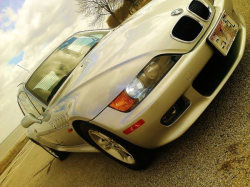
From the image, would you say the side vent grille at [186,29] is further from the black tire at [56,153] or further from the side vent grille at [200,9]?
the black tire at [56,153]

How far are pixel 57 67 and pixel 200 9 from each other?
6.84 ft

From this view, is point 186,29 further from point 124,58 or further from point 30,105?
point 30,105

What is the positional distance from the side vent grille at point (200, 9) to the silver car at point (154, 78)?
0.03ft

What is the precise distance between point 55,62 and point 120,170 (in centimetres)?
186

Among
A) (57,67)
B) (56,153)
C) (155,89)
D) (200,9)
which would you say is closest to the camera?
(155,89)

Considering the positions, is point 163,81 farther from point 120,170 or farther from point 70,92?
point 120,170

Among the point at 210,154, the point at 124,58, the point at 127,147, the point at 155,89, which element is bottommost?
the point at 210,154

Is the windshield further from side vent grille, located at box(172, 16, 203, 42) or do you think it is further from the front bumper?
side vent grille, located at box(172, 16, 203, 42)

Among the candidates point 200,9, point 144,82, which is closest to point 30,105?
point 144,82

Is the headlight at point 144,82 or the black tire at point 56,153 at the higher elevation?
the headlight at point 144,82

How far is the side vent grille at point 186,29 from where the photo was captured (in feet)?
5.88

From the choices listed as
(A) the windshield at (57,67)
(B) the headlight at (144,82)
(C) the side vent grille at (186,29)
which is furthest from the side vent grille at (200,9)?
(A) the windshield at (57,67)

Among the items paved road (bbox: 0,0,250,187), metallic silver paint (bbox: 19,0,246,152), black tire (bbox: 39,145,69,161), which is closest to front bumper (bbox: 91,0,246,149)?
metallic silver paint (bbox: 19,0,246,152)

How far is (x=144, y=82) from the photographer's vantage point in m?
1.67
